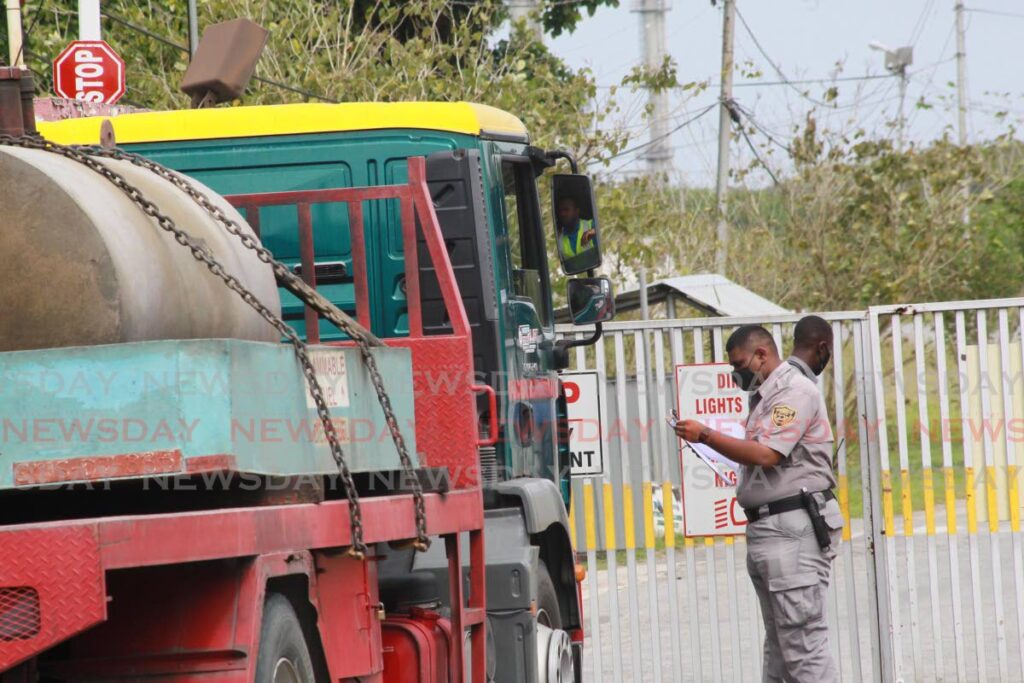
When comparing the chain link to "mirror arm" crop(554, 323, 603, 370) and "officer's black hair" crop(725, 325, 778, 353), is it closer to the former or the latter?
"mirror arm" crop(554, 323, 603, 370)

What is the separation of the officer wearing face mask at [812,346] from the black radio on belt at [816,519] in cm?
66

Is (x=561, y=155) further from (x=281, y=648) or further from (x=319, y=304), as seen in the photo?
(x=281, y=648)

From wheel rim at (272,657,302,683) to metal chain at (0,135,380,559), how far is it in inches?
12.8

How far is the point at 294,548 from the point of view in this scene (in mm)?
3646

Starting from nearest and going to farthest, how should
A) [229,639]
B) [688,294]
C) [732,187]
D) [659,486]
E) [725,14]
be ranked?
1. [229,639]
2. [659,486]
3. [688,294]
4. [725,14]
5. [732,187]

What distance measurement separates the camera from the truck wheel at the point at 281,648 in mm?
3557

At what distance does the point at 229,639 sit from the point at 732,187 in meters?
25.4

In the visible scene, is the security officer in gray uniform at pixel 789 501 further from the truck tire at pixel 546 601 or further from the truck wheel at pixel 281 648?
the truck wheel at pixel 281 648

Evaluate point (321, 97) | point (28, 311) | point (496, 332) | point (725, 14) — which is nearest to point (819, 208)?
point (725, 14)

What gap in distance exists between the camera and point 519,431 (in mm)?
5945

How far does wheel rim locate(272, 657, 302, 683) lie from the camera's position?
145 inches

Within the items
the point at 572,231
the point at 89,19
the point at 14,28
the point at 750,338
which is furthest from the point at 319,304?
the point at 14,28

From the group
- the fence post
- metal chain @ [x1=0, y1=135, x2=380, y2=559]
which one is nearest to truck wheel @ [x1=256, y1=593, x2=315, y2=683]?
metal chain @ [x1=0, y1=135, x2=380, y2=559]

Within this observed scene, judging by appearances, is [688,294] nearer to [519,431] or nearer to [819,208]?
[519,431]
